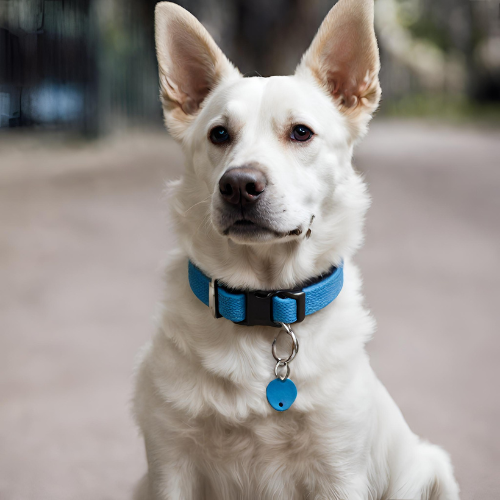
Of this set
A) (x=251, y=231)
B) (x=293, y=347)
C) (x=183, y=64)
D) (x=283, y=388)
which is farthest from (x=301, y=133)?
(x=283, y=388)

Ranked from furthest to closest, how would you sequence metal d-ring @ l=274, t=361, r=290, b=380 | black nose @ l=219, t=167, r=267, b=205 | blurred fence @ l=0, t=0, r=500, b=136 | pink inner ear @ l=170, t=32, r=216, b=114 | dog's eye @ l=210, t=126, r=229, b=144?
blurred fence @ l=0, t=0, r=500, b=136
pink inner ear @ l=170, t=32, r=216, b=114
dog's eye @ l=210, t=126, r=229, b=144
metal d-ring @ l=274, t=361, r=290, b=380
black nose @ l=219, t=167, r=267, b=205

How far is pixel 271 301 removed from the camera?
1.56 meters

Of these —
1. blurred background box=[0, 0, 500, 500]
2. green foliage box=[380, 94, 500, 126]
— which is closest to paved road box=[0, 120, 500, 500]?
blurred background box=[0, 0, 500, 500]

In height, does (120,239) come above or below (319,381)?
below

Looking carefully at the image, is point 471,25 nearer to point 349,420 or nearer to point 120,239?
point 120,239

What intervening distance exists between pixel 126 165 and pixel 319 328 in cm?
692

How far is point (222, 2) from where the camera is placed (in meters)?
9.71

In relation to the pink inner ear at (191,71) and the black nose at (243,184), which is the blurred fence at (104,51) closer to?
the pink inner ear at (191,71)

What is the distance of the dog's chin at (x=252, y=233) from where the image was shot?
1551mm

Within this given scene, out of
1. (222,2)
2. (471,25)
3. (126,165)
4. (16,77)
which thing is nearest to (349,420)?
(126,165)

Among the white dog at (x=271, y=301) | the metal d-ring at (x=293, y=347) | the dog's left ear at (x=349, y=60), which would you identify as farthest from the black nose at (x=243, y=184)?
the dog's left ear at (x=349, y=60)

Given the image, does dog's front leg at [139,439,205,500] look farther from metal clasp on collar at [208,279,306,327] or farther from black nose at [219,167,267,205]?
black nose at [219,167,267,205]

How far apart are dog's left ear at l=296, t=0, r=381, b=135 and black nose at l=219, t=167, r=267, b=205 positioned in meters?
0.46

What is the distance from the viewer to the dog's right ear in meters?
1.74
